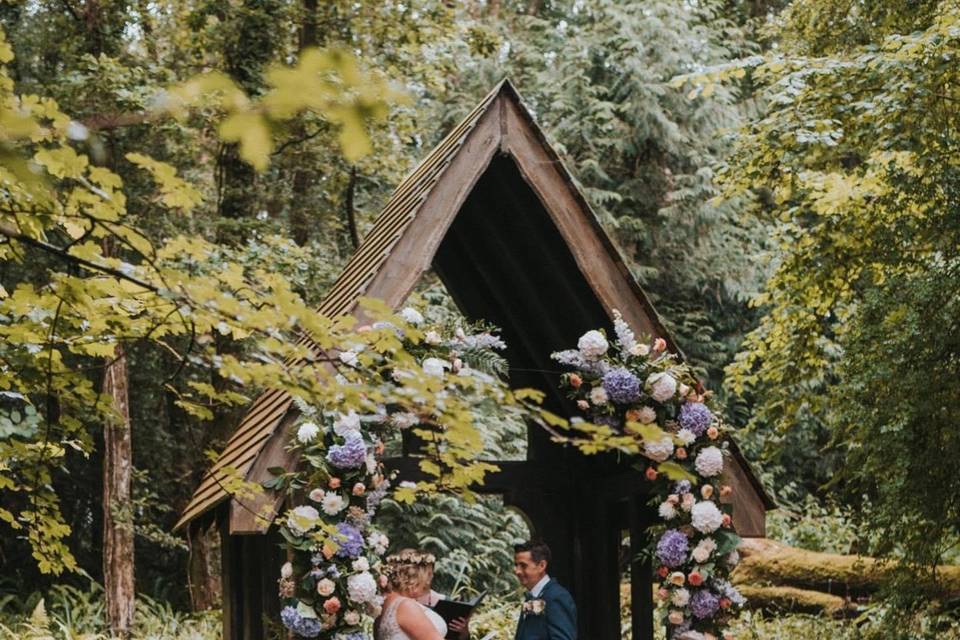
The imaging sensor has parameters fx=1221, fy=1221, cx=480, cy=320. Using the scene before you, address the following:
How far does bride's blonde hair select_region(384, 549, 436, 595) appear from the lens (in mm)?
6180

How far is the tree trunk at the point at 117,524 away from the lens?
12797 mm

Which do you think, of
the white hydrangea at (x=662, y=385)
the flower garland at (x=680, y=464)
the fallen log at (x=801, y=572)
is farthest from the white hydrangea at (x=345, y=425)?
the fallen log at (x=801, y=572)

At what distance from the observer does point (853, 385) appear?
30.9 feet

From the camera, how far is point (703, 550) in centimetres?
620

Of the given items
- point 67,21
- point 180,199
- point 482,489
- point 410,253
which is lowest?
point 180,199

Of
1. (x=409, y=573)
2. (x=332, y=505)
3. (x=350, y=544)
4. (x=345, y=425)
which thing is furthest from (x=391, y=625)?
(x=345, y=425)

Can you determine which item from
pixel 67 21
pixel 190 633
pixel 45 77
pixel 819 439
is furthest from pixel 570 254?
pixel 819 439

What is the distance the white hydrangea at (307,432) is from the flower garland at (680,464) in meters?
1.29

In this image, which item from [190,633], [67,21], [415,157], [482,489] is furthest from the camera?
[415,157]

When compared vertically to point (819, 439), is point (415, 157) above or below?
above

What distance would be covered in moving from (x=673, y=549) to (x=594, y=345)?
1112 millimetres

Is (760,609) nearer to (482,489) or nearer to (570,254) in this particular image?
(482,489)

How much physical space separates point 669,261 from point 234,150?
7716 mm

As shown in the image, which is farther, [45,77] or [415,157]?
[415,157]
